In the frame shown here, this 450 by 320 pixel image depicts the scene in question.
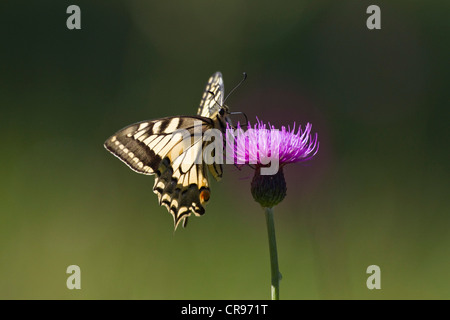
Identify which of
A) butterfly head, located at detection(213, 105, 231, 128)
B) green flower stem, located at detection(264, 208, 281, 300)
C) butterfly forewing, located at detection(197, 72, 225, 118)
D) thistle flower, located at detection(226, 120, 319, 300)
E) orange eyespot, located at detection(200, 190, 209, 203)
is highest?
butterfly forewing, located at detection(197, 72, 225, 118)

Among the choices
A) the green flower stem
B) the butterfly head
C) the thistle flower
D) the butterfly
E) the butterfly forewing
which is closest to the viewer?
the green flower stem

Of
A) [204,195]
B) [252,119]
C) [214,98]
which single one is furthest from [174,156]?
[252,119]

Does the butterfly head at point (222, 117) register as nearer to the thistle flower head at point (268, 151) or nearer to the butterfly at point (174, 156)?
the butterfly at point (174, 156)

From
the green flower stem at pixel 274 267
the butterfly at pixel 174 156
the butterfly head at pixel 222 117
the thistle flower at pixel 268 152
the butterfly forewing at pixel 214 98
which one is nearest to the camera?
the green flower stem at pixel 274 267

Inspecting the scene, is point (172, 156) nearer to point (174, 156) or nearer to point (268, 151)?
point (174, 156)

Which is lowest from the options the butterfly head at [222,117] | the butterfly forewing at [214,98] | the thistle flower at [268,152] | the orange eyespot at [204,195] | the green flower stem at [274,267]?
the green flower stem at [274,267]

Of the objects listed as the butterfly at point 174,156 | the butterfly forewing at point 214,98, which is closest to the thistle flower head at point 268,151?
the butterfly at point 174,156

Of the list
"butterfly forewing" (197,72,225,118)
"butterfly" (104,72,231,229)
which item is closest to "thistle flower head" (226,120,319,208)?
"butterfly" (104,72,231,229)

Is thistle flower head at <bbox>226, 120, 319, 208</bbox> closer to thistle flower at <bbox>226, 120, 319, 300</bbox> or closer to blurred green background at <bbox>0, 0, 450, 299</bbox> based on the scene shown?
thistle flower at <bbox>226, 120, 319, 300</bbox>

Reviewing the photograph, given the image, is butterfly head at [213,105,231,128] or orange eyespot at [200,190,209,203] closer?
orange eyespot at [200,190,209,203]
